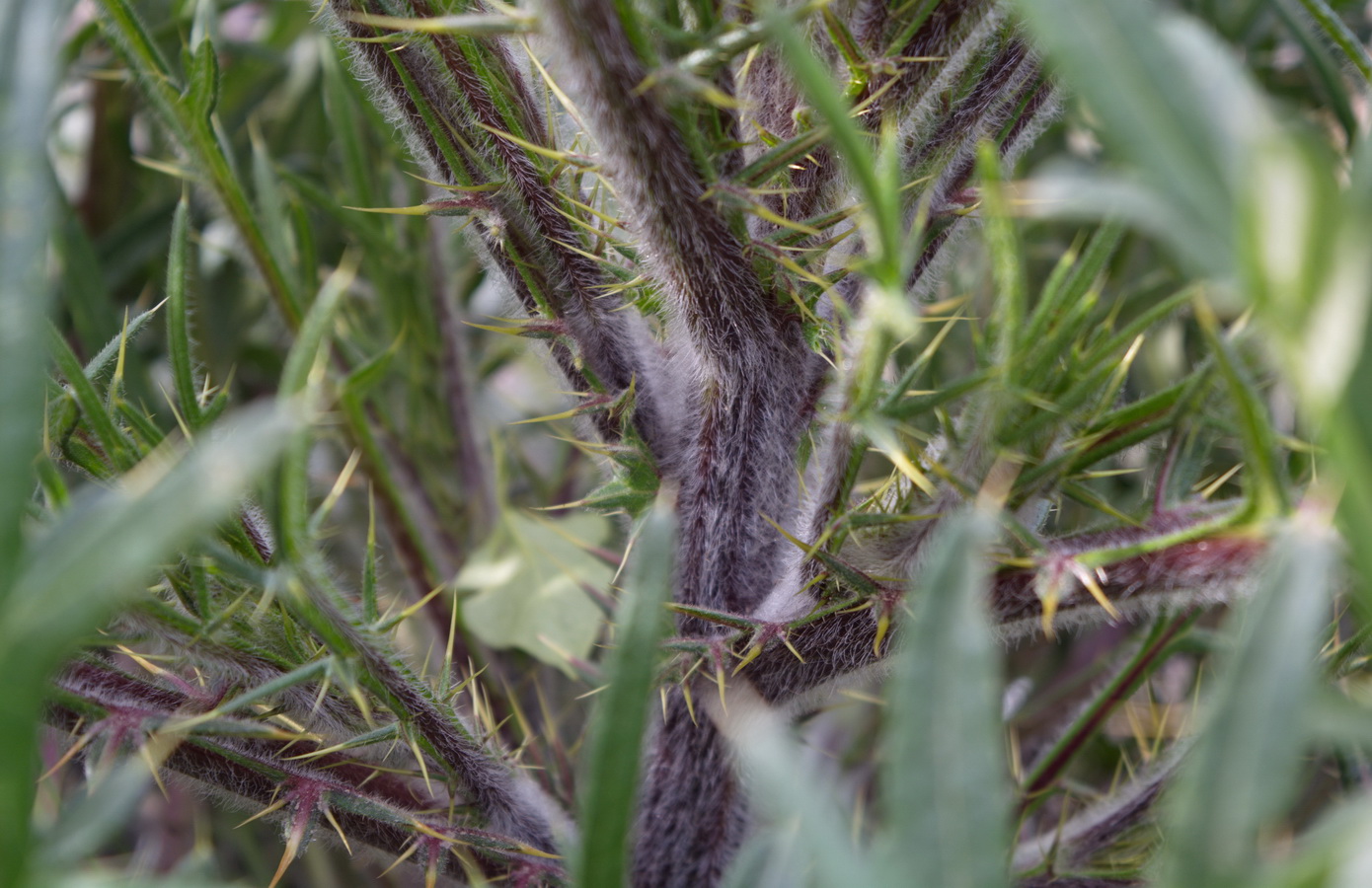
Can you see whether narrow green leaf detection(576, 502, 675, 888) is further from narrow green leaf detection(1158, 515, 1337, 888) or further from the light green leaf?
the light green leaf

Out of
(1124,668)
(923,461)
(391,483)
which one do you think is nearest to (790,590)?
(923,461)

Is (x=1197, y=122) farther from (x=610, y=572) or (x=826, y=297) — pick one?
(x=610, y=572)

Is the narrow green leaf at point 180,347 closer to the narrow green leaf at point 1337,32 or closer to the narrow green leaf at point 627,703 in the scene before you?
the narrow green leaf at point 627,703

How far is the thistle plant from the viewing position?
0.18 metres

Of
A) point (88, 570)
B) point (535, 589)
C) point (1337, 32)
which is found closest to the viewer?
point (88, 570)

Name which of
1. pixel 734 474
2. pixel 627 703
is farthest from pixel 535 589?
pixel 627 703

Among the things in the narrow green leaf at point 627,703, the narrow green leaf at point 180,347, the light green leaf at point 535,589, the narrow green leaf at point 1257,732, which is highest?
the narrow green leaf at point 180,347

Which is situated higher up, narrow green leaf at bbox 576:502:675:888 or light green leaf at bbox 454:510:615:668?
narrow green leaf at bbox 576:502:675:888

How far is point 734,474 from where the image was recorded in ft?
1.39

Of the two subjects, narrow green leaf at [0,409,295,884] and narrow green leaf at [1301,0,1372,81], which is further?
narrow green leaf at [1301,0,1372,81]

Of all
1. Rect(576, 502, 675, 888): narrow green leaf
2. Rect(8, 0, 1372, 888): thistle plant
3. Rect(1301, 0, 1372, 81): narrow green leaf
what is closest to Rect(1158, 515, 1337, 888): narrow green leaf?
Rect(8, 0, 1372, 888): thistle plant

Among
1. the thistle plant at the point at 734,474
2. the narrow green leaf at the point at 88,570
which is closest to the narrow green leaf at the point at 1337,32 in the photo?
the thistle plant at the point at 734,474

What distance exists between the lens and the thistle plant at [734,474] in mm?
181

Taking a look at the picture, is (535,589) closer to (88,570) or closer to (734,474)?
(734,474)
